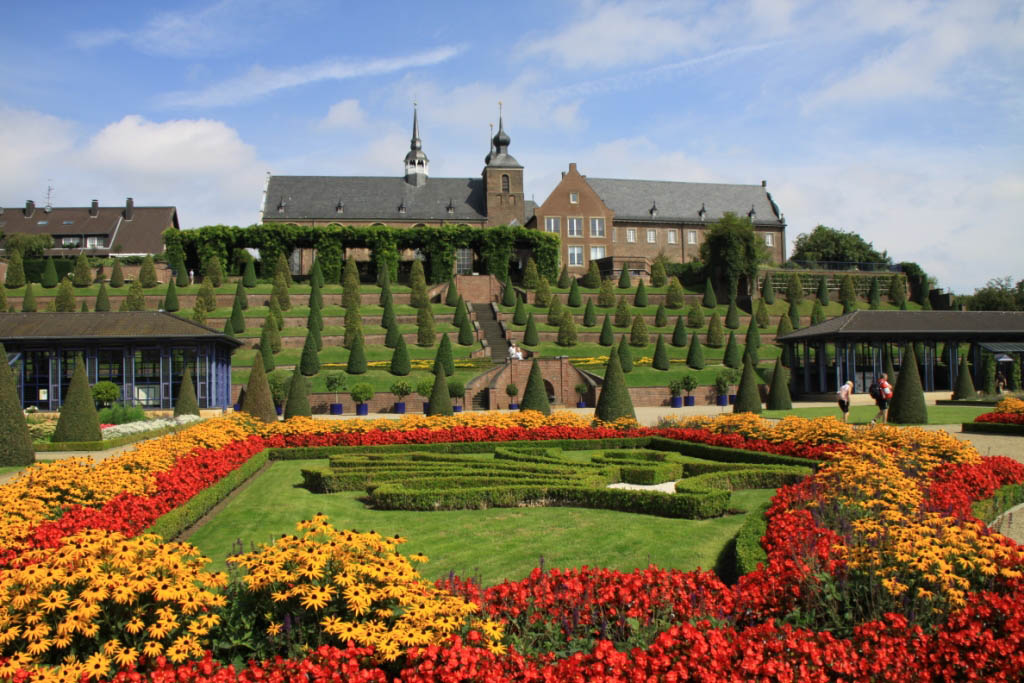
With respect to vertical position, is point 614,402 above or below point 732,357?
below

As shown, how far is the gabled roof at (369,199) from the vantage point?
72.8 meters

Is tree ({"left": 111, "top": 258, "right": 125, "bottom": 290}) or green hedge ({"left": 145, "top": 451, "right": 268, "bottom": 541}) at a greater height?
tree ({"left": 111, "top": 258, "right": 125, "bottom": 290})

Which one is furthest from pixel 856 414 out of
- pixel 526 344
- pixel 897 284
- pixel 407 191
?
pixel 407 191

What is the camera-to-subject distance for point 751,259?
60.7 meters

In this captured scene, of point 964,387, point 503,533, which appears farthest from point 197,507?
point 964,387

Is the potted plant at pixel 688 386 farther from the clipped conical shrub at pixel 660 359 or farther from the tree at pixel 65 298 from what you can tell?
the tree at pixel 65 298

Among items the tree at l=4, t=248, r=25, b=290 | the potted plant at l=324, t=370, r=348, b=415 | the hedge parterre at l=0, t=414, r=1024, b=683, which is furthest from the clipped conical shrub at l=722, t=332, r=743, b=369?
the tree at l=4, t=248, r=25, b=290

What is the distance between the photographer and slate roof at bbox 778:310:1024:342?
39250mm

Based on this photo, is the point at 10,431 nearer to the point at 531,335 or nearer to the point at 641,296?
the point at 531,335

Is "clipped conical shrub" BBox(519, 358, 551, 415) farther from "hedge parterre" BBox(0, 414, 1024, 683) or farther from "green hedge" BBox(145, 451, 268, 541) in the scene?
"hedge parterre" BBox(0, 414, 1024, 683)

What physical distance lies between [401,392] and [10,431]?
21.3 meters

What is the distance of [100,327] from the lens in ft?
112

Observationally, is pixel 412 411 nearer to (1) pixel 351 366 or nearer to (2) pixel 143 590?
(1) pixel 351 366

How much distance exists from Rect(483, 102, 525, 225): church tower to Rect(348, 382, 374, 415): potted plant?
38.7m
